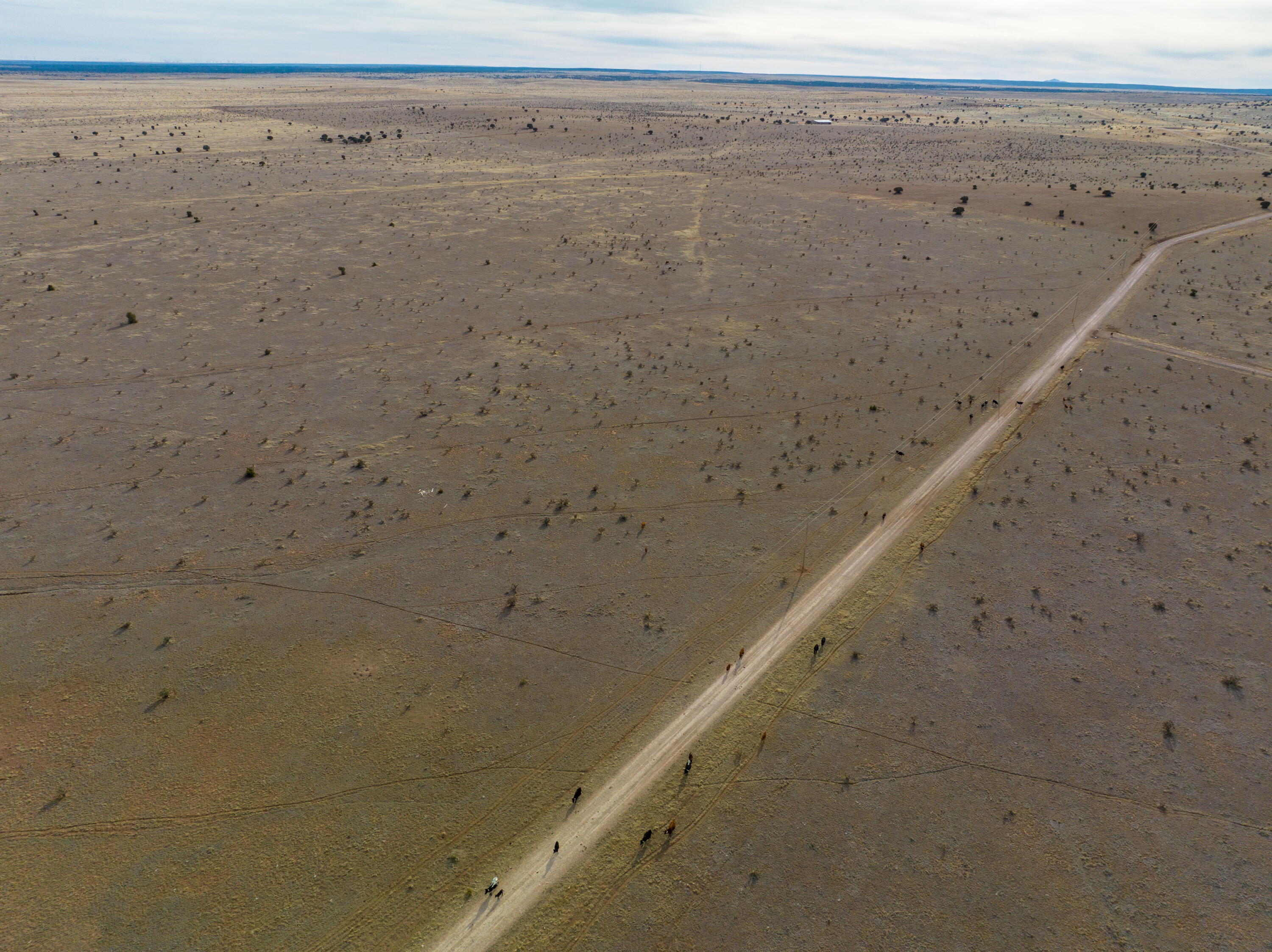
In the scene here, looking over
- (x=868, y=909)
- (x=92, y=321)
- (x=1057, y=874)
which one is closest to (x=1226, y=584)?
(x=1057, y=874)

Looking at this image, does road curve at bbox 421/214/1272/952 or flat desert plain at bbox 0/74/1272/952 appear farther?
flat desert plain at bbox 0/74/1272/952

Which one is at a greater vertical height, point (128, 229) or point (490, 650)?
point (128, 229)

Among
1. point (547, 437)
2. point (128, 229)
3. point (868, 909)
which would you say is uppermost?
point (128, 229)

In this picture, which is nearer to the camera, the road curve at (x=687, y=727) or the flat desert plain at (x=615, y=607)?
the road curve at (x=687, y=727)

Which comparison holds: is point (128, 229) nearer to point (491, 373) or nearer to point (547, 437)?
point (491, 373)

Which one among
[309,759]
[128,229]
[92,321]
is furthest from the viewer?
[128,229]
